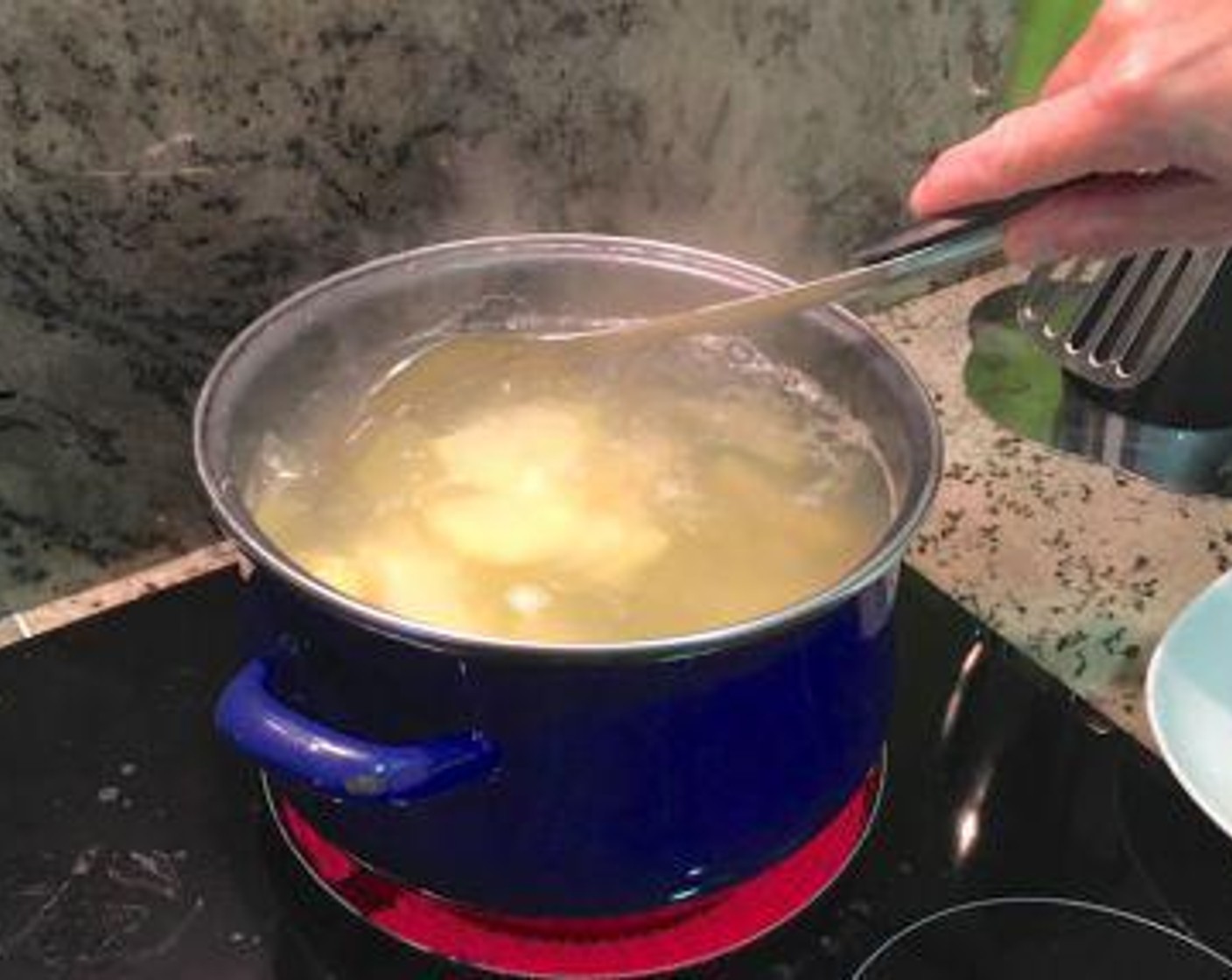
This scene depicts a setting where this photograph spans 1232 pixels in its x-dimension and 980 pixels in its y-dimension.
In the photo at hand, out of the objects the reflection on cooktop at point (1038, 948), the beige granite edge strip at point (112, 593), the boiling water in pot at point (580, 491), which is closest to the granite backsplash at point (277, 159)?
the beige granite edge strip at point (112, 593)

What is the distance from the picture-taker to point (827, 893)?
0.71 m

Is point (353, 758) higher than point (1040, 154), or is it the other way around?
point (1040, 154)

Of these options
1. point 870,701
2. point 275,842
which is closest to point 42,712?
point 275,842

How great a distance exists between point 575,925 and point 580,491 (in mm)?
184

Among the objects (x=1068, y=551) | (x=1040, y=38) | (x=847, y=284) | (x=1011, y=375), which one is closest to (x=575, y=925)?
(x=847, y=284)

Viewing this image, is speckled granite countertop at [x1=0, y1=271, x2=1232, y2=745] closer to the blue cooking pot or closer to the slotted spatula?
the slotted spatula

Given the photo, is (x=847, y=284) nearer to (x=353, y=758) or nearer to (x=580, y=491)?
(x=580, y=491)

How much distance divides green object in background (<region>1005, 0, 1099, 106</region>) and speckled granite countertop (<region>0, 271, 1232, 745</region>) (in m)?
0.20

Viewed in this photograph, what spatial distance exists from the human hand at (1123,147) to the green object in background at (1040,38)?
383 mm

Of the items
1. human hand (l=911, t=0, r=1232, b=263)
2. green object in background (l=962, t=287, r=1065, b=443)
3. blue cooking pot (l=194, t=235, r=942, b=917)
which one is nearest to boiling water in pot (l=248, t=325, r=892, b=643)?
blue cooking pot (l=194, t=235, r=942, b=917)

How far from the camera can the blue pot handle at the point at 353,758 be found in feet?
1.86

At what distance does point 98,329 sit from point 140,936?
0.28 metres

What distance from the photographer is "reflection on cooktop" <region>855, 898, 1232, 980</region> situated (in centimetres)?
68

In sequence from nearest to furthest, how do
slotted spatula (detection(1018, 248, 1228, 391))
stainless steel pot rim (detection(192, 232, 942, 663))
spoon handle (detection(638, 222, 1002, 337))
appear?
stainless steel pot rim (detection(192, 232, 942, 663))
spoon handle (detection(638, 222, 1002, 337))
slotted spatula (detection(1018, 248, 1228, 391))
